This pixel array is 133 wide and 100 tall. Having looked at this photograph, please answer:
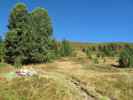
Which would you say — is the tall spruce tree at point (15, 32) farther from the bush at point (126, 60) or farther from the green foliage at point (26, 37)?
the bush at point (126, 60)

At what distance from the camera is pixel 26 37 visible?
54375 mm

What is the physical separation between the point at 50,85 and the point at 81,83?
3473 millimetres

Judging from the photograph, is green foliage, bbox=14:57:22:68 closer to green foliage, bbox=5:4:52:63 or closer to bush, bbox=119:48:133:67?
green foliage, bbox=5:4:52:63

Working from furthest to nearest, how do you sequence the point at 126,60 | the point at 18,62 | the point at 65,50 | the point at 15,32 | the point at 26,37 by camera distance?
1. the point at 65,50
2. the point at 126,60
3. the point at 26,37
4. the point at 15,32
5. the point at 18,62

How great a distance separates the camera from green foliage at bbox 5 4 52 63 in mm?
53719

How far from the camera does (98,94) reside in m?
→ 20.8

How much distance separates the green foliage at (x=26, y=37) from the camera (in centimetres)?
5372

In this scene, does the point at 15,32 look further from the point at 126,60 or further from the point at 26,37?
the point at 126,60

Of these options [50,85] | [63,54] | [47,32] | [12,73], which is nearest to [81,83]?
[50,85]

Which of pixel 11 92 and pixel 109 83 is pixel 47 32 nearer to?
pixel 109 83

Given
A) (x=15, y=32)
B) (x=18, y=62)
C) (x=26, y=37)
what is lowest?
(x=18, y=62)

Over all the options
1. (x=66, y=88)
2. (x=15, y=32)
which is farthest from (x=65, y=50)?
(x=66, y=88)

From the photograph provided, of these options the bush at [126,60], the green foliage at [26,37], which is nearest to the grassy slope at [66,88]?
the green foliage at [26,37]

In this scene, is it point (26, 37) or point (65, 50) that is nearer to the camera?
point (26, 37)
